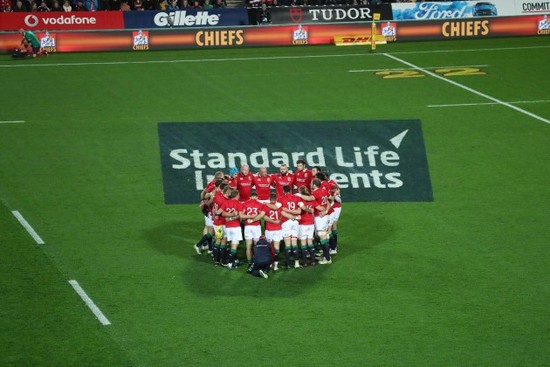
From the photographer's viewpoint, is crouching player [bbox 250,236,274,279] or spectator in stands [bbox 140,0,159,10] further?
spectator in stands [bbox 140,0,159,10]

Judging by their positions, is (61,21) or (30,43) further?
(61,21)

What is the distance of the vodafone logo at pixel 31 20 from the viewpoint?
159ft

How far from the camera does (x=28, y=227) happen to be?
28.2 metres

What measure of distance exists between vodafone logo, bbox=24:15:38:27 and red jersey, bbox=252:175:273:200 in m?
25.5

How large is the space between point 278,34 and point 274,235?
84.1 feet

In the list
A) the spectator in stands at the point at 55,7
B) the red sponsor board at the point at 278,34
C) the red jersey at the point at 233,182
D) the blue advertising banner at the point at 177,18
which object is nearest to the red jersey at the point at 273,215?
the red jersey at the point at 233,182

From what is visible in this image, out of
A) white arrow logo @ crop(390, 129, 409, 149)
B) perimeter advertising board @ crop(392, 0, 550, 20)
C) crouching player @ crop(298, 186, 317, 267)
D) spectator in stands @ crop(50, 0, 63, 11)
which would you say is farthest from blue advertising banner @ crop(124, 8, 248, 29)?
crouching player @ crop(298, 186, 317, 267)

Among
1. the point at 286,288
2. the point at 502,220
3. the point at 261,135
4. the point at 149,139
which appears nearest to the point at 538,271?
the point at 502,220

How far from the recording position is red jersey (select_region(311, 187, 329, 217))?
2517 cm

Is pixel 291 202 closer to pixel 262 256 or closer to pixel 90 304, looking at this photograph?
pixel 262 256

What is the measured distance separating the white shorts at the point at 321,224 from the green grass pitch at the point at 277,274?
3.32 feet

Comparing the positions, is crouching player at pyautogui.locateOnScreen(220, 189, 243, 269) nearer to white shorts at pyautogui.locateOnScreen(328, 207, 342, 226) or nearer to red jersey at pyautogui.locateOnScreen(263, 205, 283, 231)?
red jersey at pyautogui.locateOnScreen(263, 205, 283, 231)

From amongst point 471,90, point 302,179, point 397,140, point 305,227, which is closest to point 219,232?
point 305,227

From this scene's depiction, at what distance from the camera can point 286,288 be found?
24.1 m
